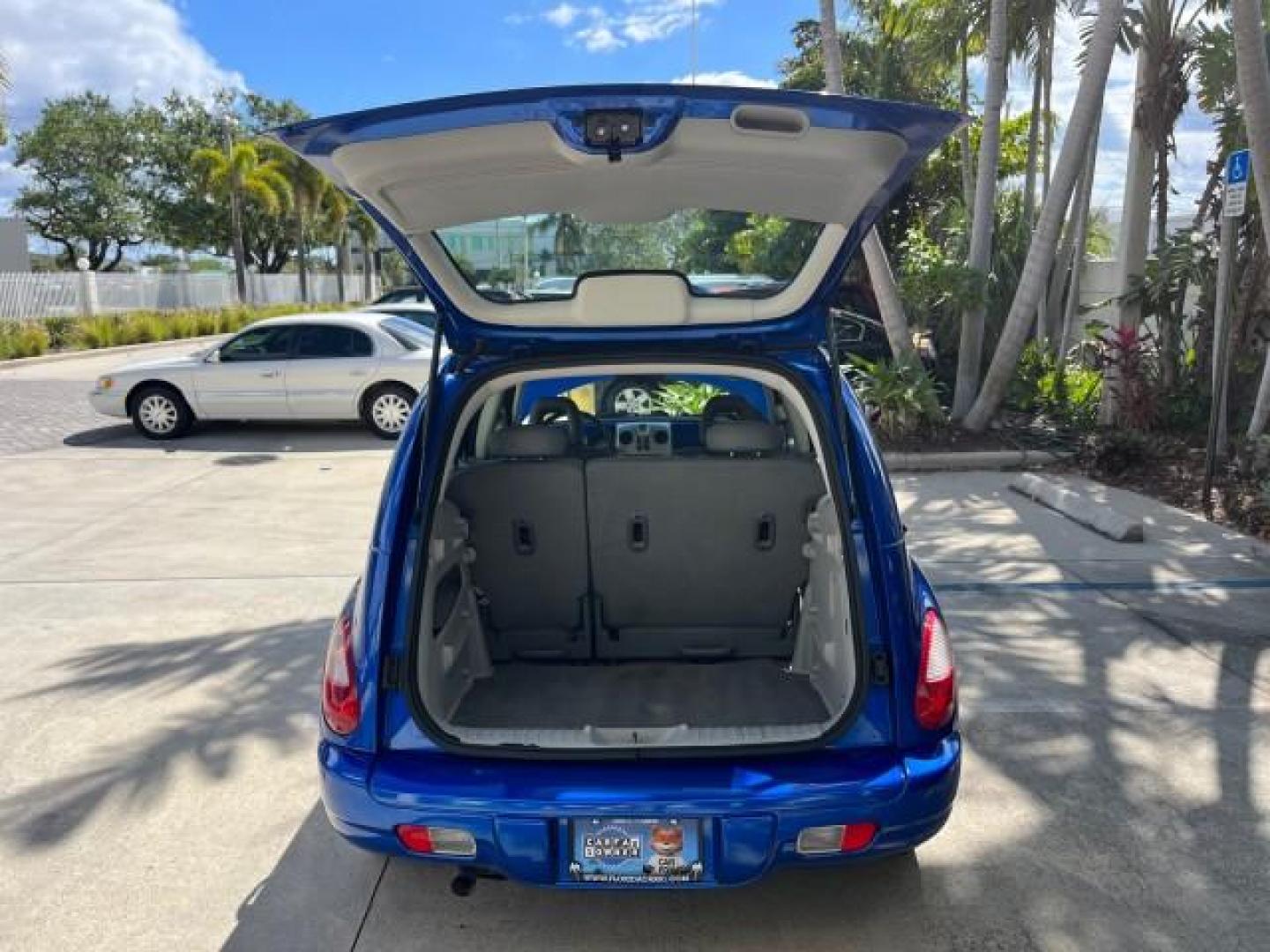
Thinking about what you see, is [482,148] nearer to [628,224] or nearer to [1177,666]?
[628,224]

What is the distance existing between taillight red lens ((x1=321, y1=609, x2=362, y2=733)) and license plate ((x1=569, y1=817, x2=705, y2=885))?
0.68m

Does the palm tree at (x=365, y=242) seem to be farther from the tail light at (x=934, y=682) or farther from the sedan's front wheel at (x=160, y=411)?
the tail light at (x=934, y=682)

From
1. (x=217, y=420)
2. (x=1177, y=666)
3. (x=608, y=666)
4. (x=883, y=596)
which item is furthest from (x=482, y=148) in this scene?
(x=217, y=420)

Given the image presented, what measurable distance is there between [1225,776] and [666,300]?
2636 millimetres

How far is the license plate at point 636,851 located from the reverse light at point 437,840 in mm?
265

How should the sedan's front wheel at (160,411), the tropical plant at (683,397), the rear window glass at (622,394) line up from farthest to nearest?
the sedan's front wheel at (160,411), the tropical plant at (683,397), the rear window glass at (622,394)

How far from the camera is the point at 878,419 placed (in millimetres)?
9633

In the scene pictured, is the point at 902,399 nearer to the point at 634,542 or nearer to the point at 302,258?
the point at 634,542

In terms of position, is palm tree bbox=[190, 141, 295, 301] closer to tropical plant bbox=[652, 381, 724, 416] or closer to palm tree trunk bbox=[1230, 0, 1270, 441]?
tropical plant bbox=[652, 381, 724, 416]

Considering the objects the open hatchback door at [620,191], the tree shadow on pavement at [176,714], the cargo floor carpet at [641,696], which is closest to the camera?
the open hatchback door at [620,191]

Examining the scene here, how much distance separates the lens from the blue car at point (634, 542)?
2.36 m

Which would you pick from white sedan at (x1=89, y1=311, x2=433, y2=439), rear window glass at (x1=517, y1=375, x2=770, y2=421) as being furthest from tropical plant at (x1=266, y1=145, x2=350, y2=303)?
rear window glass at (x1=517, y1=375, x2=770, y2=421)

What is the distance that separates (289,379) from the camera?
11.1 metres

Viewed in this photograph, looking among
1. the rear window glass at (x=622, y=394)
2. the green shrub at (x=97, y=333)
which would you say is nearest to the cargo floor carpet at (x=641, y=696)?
the rear window glass at (x=622, y=394)
